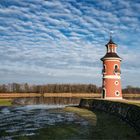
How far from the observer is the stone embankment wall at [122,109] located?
23.5 meters

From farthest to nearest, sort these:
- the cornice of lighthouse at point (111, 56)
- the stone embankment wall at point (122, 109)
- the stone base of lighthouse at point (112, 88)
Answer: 1. the cornice of lighthouse at point (111, 56)
2. the stone base of lighthouse at point (112, 88)
3. the stone embankment wall at point (122, 109)

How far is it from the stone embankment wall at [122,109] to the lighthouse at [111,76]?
9.38 feet

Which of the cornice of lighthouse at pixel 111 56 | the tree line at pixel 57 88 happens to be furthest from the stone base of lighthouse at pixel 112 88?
the tree line at pixel 57 88

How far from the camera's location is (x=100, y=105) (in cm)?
4119

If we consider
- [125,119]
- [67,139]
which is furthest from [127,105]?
[67,139]

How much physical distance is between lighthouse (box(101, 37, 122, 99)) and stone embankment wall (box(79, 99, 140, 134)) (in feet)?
9.38

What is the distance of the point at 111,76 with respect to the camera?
47.3 m

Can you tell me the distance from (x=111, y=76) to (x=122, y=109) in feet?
58.5

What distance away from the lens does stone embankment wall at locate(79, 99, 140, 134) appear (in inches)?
927

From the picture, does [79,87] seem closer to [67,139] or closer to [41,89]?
[41,89]

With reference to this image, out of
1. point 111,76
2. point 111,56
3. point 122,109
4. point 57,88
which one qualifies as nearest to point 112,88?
point 111,76

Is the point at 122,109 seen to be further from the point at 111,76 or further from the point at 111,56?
the point at 111,56

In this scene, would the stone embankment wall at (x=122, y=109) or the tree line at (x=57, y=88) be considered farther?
the tree line at (x=57, y=88)

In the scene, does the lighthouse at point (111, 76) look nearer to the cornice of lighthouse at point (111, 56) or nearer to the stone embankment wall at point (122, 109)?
the cornice of lighthouse at point (111, 56)
